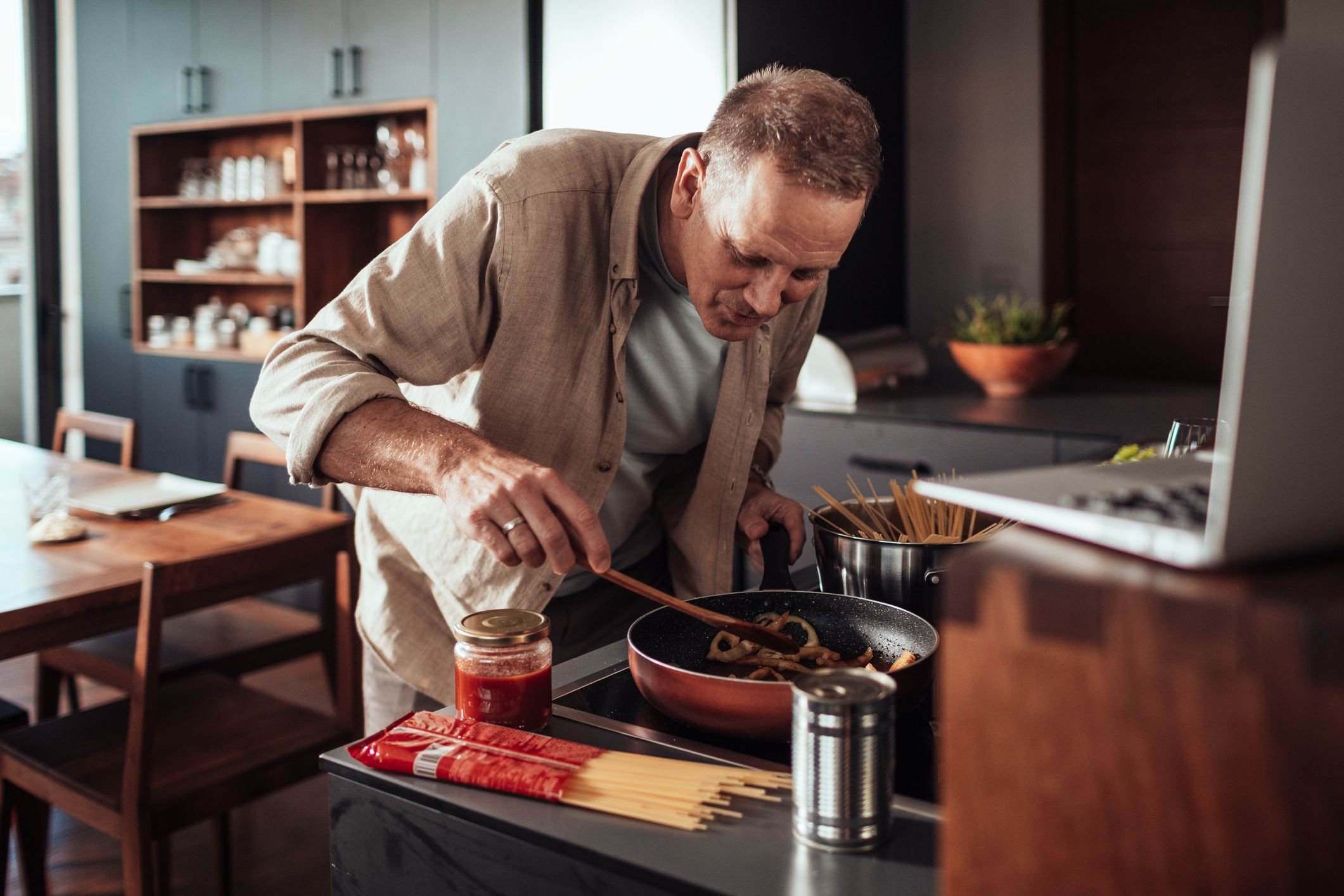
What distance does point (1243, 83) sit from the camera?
3.37 metres

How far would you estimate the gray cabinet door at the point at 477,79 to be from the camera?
358cm

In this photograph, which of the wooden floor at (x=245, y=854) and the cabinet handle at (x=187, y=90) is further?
the cabinet handle at (x=187, y=90)

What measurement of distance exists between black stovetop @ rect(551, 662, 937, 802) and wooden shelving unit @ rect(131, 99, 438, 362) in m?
3.12

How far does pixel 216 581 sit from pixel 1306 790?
202 cm

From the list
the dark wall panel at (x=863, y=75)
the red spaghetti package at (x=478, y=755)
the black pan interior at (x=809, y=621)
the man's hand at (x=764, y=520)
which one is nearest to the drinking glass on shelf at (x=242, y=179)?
the dark wall panel at (x=863, y=75)

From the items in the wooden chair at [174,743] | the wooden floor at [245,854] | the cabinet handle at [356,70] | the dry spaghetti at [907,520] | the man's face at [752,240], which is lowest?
the wooden floor at [245,854]

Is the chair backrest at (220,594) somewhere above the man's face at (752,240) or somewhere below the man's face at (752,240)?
below

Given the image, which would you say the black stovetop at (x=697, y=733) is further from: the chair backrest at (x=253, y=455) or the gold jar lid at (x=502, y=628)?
the chair backrest at (x=253, y=455)

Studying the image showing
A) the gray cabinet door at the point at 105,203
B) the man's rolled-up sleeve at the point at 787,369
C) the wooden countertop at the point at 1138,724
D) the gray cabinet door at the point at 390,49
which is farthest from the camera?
the gray cabinet door at the point at 105,203

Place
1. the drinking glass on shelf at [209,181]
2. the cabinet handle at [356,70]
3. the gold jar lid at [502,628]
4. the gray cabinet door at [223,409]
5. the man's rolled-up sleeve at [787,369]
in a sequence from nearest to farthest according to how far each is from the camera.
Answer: the gold jar lid at [502,628] < the man's rolled-up sleeve at [787,369] < the cabinet handle at [356,70] < the gray cabinet door at [223,409] < the drinking glass on shelf at [209,181]

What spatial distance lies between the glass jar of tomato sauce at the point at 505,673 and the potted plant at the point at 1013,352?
7.58 ft

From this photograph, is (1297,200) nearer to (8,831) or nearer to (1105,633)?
(1105,633)

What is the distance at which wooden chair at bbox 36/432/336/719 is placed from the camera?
8.32 ft

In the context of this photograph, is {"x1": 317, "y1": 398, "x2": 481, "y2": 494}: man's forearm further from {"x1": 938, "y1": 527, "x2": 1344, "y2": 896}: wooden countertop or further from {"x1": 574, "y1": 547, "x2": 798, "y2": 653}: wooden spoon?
{"x1": 938, "y1": 527, "x2": 1344, "y2": 896}: wooden countertop
